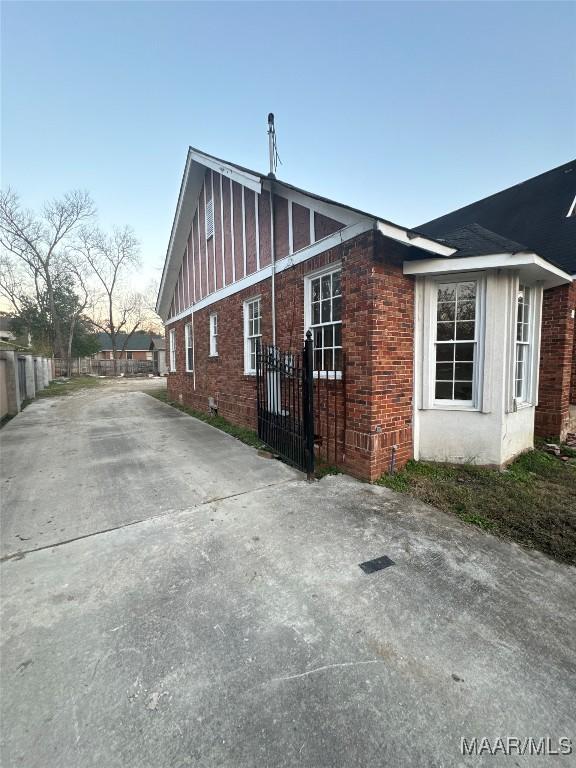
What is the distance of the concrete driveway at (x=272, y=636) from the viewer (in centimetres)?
148

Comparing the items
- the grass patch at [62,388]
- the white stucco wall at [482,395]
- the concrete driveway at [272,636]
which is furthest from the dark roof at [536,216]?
the grass patch at [62,388]

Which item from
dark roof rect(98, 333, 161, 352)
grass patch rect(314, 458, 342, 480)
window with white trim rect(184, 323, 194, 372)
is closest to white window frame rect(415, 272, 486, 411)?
grass patch rect(314, 458, 342, 480)

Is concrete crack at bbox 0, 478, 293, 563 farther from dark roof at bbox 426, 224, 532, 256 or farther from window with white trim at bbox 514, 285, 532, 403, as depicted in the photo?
window with white trim at bbox 514, 285, 532, 403

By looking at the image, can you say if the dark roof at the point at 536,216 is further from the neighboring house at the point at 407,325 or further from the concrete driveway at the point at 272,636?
the concrete driveway at the point at 272,636

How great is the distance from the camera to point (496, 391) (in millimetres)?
4719

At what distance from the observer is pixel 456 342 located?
488 centimetres

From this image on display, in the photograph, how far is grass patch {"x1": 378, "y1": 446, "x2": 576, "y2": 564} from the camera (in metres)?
3.20

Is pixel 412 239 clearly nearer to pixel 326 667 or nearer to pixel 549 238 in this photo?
pixel 326 667

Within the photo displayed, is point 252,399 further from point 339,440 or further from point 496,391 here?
point 496,391

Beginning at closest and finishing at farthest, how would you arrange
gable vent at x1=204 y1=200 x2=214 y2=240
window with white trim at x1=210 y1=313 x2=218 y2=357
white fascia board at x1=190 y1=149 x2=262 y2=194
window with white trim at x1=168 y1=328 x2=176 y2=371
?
white fascia board at x1=190 y1=149 x2=262 y2=194 < gable vent at x1=204 y1=200 x2=214 y2=240 < window with white trim at x1=210 y1=313 x2=218 y2=357 < window with white trim at x1=168 y1=328 x2=176 y2=371

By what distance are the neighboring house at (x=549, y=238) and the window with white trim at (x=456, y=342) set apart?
86cm

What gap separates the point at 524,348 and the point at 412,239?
3.31 metres

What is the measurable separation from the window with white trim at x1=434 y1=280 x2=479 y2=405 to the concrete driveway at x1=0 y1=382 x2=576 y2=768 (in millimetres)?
2136

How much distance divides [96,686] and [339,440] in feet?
12.7
